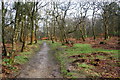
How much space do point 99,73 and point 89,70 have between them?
2.54ft

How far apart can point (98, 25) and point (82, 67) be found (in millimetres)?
53868

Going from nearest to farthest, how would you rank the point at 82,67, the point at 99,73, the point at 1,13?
the point at 99,73
the point at 82,67
the point at 1,13

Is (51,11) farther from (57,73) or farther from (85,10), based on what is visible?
(57,73)

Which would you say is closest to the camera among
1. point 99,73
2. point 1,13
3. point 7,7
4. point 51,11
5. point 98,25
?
point 99,73

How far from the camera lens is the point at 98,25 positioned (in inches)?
2400

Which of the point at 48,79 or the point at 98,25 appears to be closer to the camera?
the point at 48,79

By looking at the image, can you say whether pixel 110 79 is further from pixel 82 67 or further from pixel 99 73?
pixel 82 67

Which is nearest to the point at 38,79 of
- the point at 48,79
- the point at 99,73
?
the point at 48,79

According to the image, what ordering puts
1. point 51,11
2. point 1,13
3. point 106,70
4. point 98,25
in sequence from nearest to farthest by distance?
point 106,70
point 1,13
point 51,11
point 98,25

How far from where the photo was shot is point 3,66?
9.92 metres

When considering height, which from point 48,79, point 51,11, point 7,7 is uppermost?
point 51,11

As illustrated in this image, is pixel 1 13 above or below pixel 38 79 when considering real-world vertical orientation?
above

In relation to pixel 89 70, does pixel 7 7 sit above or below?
above

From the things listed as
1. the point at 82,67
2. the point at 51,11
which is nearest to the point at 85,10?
the point at 51,11
